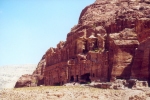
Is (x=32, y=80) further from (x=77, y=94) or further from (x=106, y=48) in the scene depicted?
(x=77, y=94)

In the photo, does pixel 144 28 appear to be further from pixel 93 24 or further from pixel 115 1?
pixel 115 1

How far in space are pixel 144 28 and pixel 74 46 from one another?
63.8 ft

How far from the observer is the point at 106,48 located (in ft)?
250

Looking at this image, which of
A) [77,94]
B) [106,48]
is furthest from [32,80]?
[77,94]

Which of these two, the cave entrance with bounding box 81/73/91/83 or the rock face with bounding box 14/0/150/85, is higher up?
the rock face with bounding box 14/0/150/85

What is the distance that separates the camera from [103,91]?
57500mm

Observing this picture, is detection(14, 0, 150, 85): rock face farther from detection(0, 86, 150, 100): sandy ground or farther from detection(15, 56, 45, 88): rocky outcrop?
detection(15, 56, 45, 88): rocky outcrop

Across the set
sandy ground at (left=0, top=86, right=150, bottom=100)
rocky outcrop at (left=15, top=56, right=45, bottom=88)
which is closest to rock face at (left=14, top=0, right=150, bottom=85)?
sandy ground at (left=0, top=86, right=150, bottom=100)

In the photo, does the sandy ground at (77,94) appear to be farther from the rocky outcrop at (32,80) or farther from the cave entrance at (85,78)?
the rocky outcrop at (32,80)

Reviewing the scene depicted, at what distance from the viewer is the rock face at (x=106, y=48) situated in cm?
6794

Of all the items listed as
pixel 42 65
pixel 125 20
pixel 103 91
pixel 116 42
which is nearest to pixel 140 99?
pixel 103 91

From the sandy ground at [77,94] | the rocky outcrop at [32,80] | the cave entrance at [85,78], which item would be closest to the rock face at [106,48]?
the cave entrance at [85,78]

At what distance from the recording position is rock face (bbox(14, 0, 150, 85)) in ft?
223

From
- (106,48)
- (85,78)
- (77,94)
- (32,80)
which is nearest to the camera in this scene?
(77,94)
